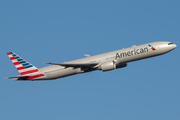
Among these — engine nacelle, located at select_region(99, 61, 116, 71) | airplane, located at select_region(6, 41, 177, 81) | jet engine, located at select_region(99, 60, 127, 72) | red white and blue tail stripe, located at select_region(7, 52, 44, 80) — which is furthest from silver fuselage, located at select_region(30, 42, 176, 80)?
red white and blue tail stripe, located at select_region(7, 52, 44, 80)

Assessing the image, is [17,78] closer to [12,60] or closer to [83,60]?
[12,60]

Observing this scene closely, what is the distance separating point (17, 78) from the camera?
6569 cm

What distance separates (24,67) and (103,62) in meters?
19.7

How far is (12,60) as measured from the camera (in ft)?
221

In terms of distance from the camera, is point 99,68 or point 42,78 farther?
point 42,78

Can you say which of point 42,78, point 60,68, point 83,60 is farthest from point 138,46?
point 42,78

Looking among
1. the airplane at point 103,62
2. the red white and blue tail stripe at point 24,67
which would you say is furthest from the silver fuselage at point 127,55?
the red white and blue tail stripe at point 24,67

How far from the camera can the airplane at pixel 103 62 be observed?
6209 centimetres

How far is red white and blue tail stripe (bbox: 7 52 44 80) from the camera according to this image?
217ft

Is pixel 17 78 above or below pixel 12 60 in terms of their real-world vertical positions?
below

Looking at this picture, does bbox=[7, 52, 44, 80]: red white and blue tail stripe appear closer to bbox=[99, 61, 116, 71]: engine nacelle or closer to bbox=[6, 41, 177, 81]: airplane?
bbox=[6, 41, 177, 81]: airplane

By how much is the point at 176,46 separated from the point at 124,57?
12736 millimetres

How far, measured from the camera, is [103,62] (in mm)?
62469

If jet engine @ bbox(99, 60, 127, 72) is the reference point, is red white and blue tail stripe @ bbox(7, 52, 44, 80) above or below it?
above
